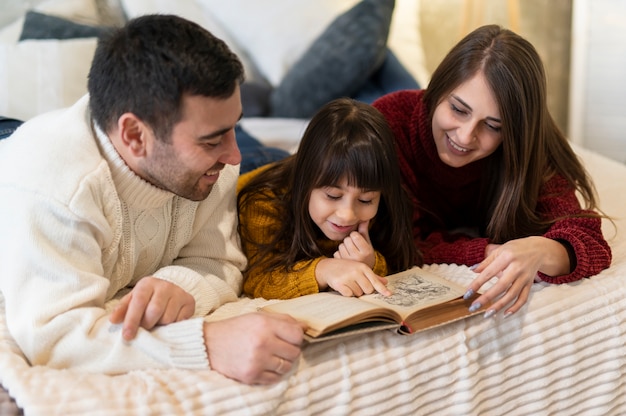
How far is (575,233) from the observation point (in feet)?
4.76

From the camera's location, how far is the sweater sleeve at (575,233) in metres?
1.41

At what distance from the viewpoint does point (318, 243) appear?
1.49m

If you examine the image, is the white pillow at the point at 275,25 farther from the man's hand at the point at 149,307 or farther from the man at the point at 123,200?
the man's hand at the point at 149,307

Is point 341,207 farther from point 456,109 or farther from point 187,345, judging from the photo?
point 187,345

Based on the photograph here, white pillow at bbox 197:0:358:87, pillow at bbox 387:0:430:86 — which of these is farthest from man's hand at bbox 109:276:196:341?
pillow at bbox 387:0:430:86

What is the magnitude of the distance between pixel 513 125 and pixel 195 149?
0.68 m

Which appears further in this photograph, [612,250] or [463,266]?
[612,250]

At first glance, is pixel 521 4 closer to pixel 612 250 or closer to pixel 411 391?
pixel 612 250

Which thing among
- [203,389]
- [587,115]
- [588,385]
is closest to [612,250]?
[588,385]

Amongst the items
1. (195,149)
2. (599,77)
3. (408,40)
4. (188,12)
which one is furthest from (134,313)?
(599,77)

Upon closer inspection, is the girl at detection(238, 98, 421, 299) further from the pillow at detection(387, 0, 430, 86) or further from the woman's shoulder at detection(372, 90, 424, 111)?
the pillow at detection(387, 0, 430, 86)

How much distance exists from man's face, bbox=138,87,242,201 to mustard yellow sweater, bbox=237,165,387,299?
27 cm

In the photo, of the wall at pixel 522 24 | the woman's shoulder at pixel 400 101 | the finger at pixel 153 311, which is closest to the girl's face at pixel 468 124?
the woman's shoulder at pixel 400 101

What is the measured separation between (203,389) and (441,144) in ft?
2.65
